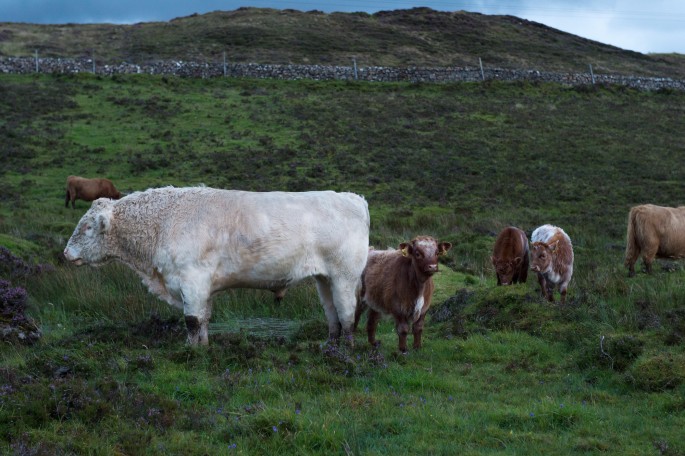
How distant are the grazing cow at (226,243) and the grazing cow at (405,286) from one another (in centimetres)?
41

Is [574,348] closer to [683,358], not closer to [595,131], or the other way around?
[683,358]

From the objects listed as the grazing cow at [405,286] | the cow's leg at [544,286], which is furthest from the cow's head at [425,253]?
the cow's leg at [544,286]

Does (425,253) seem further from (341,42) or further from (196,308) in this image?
(341,42)

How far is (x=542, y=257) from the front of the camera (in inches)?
542

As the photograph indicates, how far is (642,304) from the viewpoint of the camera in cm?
1248

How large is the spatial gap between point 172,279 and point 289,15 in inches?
3021

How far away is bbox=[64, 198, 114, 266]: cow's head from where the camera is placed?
10.4 meters

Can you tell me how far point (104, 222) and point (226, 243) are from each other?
176 centimetres

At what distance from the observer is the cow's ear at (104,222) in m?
10.3

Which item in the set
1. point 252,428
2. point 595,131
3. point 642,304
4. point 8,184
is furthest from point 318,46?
point 252,428

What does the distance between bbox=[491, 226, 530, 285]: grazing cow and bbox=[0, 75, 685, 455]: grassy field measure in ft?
2.18

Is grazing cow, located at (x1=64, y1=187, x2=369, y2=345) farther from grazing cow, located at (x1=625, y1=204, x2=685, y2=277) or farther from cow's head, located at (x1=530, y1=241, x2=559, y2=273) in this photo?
grazing cow, located at (x1=625, y1=204, x2=685, y2=277)

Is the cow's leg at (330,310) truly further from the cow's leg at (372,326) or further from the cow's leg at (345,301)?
the cow's leg at (372,326)

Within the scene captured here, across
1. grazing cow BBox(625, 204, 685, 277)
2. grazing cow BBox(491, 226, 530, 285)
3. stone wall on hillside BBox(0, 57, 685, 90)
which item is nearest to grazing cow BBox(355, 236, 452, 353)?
grazing cow BBox(491, 226, 530, 285)
